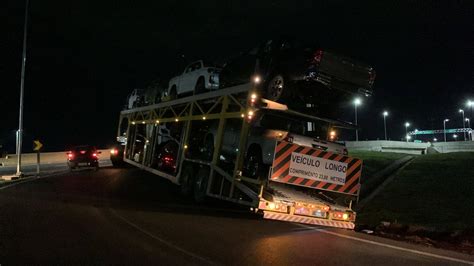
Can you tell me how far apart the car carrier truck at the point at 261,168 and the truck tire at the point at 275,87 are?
689mm

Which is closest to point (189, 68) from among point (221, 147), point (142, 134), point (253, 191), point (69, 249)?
point (142, 134)

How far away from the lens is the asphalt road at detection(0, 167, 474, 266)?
6664mm

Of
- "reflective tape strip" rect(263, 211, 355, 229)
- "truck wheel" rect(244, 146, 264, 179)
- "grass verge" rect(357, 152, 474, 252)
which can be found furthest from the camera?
"truck wheel" rect(244, 146, 264, 179)

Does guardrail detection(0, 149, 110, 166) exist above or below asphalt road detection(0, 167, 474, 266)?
below

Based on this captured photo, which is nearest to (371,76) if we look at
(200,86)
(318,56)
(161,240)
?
(318,56)

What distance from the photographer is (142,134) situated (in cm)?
1942

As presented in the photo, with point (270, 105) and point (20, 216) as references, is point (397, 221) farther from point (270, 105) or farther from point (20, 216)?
point (20, 216)

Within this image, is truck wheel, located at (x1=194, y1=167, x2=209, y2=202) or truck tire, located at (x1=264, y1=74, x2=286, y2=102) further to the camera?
truck wheel, located at (x1=194, y1=167, x2=209, y2=202)

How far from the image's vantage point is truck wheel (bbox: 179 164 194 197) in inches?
531

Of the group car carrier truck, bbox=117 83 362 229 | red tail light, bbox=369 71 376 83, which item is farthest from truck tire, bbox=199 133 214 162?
red tail light, bbox=369 71 376 83

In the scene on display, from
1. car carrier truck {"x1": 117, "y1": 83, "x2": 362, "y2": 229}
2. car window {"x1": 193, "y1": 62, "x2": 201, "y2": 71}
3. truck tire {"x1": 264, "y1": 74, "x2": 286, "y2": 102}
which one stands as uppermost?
car window {"x1": 193, "y1": 62, "x2": 201, "y2": 71}

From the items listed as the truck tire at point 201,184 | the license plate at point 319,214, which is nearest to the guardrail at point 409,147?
the truck tire at point 201,184

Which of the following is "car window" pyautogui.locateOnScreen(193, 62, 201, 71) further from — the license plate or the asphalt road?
the license plate

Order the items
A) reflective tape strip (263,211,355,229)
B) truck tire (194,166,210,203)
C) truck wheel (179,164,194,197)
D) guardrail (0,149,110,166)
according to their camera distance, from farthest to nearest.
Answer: guardrail (0,149,110,166), truck wheel (179,164,194,197), truck tire (194,166,210,203), reflective tape strip (263,211,355,229)
